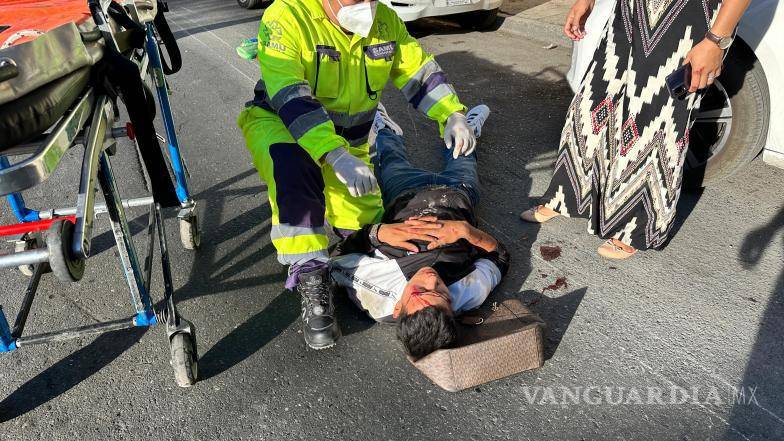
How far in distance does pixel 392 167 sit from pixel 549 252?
0.99 metres

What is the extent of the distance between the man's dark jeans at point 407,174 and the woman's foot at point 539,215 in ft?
0.92

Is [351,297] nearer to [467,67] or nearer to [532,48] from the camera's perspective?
[467,67]

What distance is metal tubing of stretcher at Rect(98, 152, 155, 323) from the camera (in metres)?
1.93

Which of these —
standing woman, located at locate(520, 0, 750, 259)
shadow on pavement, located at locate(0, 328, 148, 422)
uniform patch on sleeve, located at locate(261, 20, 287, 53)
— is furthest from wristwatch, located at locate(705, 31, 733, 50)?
shadow on pavement, located at locate(0, 328, 148, 422)

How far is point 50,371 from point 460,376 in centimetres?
166

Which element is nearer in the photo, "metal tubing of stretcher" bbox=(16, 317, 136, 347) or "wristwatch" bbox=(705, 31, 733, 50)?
"metal tubing of stretcher" bbox=(16, 317, 136, 347)

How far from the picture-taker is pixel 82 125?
1752mm

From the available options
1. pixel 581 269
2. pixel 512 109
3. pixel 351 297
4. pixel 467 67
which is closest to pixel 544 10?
pixel 467 67

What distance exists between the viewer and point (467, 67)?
18.4 feet

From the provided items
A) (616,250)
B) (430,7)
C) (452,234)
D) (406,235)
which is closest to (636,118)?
(616,250)

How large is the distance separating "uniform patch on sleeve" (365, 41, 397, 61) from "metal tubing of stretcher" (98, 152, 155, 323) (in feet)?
4.06

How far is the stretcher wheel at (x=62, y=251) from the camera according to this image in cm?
154

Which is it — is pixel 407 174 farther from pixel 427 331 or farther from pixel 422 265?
pixel 427 331

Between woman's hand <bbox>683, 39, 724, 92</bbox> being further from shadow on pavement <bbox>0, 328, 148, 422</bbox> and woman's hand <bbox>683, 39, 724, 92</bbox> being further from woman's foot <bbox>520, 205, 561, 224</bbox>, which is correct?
shadow on pavement <bbox>0, 328, 148, 422</bbox>
